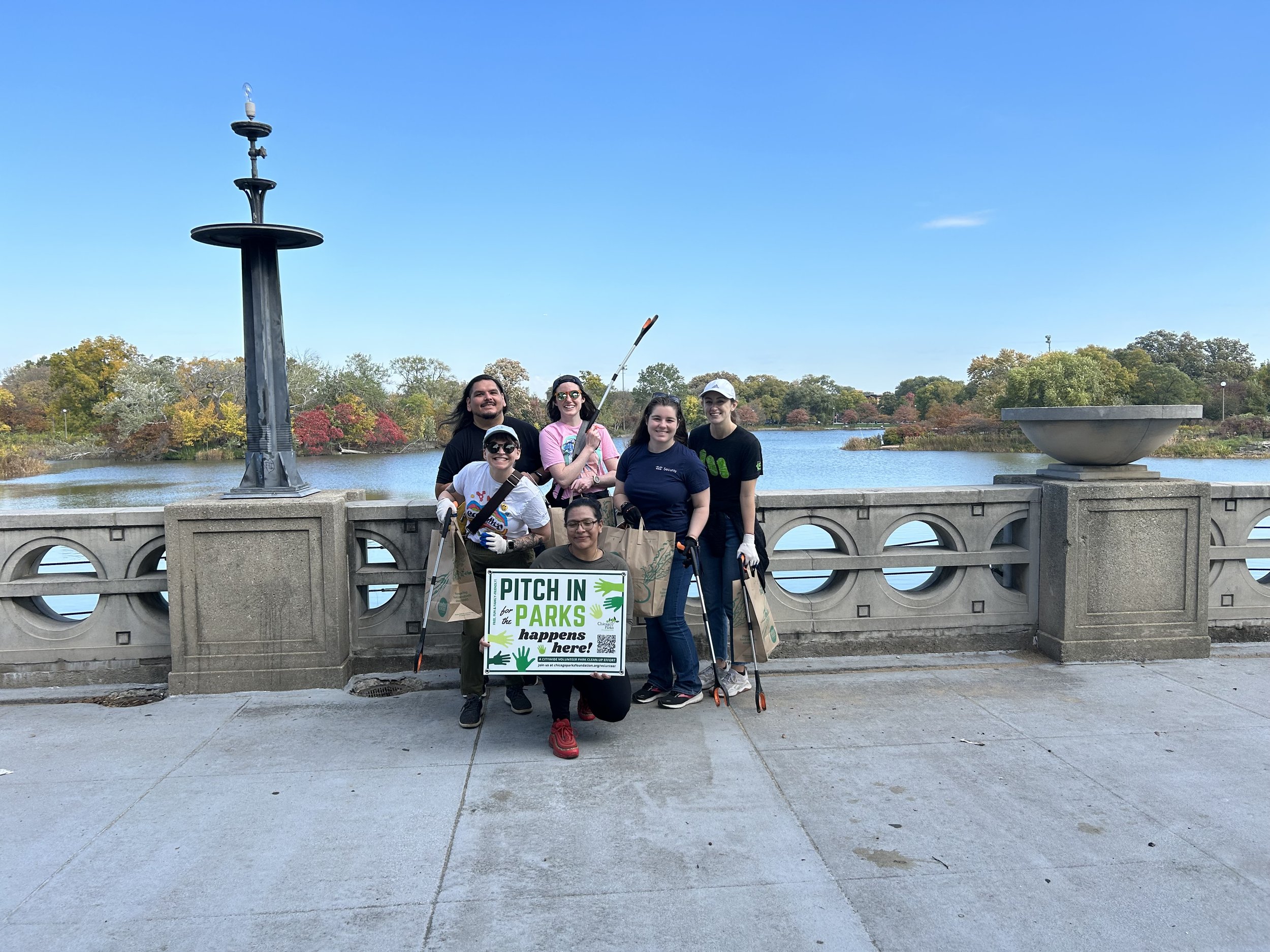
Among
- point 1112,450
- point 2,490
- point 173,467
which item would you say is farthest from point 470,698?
point 2,490

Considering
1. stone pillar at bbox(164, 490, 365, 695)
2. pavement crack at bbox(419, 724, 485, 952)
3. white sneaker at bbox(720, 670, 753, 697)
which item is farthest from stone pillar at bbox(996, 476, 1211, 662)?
stone pillar at bbox(164, 490, 365, 695)

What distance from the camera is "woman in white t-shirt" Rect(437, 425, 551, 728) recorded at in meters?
4.57

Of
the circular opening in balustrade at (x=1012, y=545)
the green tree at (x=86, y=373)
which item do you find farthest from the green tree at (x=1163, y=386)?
the green tree at (x=86, y=373)

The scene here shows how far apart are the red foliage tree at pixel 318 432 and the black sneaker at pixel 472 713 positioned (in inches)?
563

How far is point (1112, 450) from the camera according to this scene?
232 inches

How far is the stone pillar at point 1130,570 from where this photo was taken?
19.2ft

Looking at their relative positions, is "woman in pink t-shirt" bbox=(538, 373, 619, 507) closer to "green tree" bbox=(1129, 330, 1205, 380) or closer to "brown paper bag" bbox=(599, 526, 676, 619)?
"brown paper bag" bbox=(599, 526, 676, 619)

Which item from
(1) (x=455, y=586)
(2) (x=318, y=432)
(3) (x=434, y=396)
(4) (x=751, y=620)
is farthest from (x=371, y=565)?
(3) (x=434, y=396)

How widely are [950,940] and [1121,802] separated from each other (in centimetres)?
145

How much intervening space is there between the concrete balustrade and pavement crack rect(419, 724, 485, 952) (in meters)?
1.50

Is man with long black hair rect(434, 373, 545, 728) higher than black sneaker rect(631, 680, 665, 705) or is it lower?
higher

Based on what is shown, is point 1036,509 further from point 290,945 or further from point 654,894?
point 290,945

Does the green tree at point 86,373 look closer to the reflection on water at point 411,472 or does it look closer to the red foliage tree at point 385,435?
the reflection on water at point 411,472

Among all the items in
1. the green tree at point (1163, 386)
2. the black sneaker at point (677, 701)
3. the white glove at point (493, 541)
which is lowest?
the black sneaker at point (677, 701)
